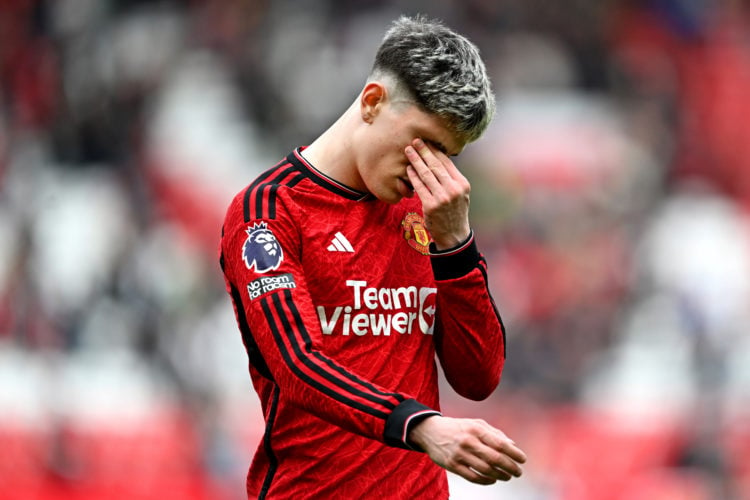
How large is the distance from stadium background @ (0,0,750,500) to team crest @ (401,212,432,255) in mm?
5117

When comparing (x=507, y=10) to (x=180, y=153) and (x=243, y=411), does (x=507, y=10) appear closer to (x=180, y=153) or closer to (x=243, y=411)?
(x=180, y=153)

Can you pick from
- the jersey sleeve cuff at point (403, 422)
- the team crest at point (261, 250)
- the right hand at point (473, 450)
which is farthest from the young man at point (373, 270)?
the right hand at point (473, 450)

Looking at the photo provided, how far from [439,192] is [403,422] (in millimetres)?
622

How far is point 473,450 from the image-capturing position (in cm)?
247

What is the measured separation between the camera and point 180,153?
1122cm

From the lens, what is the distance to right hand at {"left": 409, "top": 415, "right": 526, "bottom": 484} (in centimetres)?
246

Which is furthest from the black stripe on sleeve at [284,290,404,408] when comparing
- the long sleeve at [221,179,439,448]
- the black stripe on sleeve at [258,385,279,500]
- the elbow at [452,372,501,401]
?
the elbow at [452,372,501,401]

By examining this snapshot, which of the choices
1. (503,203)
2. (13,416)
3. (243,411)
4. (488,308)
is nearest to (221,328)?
(243,411)

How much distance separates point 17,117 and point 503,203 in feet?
17.4

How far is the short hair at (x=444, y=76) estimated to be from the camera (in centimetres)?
290

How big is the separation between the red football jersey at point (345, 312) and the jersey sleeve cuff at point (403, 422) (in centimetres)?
27

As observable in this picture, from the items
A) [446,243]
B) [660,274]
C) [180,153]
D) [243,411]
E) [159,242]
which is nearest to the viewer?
[446,243]

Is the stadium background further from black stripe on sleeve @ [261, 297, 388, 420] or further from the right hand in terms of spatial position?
the right hand

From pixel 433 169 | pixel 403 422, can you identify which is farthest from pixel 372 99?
pixel 403 422
